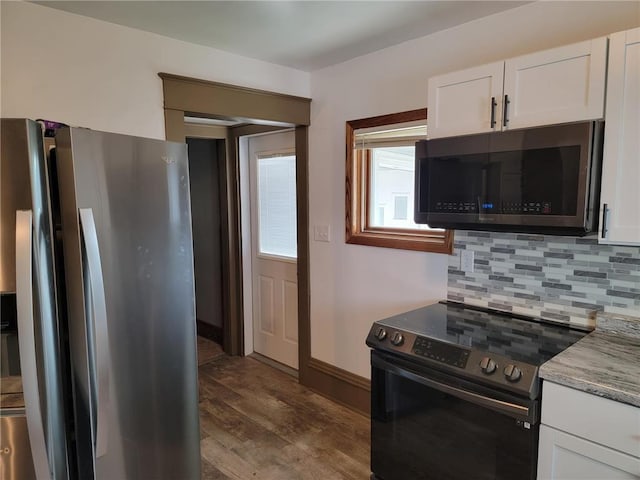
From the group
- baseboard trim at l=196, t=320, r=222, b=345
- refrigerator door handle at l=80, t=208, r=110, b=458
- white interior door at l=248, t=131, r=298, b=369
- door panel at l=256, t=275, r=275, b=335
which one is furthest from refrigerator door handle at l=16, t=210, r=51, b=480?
baseboard trim at l=196, t=320, r=222, b=345

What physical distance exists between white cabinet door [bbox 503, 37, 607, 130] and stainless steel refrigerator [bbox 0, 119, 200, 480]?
1429mm

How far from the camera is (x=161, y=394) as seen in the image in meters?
1.79

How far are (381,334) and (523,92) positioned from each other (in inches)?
47.5

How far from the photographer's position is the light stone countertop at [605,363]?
1.33 m

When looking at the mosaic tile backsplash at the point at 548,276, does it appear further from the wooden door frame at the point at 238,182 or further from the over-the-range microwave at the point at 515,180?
the wooden door frame at the point at 238,182

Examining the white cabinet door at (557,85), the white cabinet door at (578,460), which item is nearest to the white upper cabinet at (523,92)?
the white cabinet door at (557,85)

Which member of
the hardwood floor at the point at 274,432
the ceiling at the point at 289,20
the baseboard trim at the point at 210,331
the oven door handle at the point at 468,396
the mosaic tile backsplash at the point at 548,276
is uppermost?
the ceiling at the point at 289,20

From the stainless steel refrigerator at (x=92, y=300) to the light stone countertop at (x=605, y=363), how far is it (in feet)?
4.93

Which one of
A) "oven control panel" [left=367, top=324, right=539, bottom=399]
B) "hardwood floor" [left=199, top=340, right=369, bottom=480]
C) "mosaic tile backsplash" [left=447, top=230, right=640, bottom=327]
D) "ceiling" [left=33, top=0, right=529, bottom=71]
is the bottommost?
"hardwood floor" [left=199, top=340, right=369, bottom=480]

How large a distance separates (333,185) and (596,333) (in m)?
1.76

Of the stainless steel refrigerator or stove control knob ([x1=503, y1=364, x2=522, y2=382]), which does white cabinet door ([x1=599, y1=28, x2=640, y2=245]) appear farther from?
the stainless steel refrigerator

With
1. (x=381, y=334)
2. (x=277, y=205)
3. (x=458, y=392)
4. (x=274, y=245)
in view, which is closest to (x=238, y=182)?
(x=277, y=205)

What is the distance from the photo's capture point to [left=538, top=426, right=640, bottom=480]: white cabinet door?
1314 mm

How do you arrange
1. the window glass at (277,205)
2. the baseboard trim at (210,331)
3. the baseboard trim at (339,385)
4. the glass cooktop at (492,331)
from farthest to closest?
the baseboard trim at (210,331)
the window glass at (277,205)
the baseboard trim at (339,385)
the glass cooktop at (492,331)
